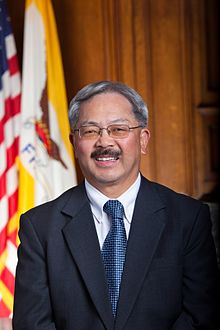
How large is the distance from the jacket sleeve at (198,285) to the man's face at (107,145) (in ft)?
0.96

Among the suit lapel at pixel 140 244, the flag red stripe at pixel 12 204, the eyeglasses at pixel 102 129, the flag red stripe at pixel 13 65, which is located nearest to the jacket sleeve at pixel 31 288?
the suit lapel at pixel 140 244

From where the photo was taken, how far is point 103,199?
2062 mm

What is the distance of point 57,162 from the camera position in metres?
3.58

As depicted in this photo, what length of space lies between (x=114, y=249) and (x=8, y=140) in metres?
1.70

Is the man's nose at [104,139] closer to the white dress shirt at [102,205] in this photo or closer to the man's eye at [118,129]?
the man's eye at [118,129]

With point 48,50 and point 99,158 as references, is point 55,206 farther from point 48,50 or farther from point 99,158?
point 48,50

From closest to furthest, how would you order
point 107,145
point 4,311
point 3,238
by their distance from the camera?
1. point 107,145
2. point 4,311
3. point 3,238

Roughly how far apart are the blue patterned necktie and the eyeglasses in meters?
0.21

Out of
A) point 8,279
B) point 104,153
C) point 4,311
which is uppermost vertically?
point 104,153

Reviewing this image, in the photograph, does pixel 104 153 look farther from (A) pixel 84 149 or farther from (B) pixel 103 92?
(B) pixel 103 92

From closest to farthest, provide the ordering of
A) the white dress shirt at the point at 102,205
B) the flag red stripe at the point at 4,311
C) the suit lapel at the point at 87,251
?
the suit lapel at the point at 87,251
the white dress shirt at the point at 102,205
the flag red stripe at the point at 4,311

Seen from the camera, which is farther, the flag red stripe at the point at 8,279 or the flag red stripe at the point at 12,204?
the flag red stripe at the point at 12,204

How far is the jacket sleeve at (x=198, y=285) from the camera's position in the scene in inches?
79.7

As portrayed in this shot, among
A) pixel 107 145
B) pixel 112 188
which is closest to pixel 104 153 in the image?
pixel 107 145
